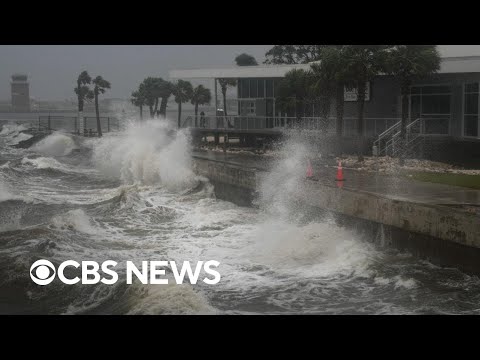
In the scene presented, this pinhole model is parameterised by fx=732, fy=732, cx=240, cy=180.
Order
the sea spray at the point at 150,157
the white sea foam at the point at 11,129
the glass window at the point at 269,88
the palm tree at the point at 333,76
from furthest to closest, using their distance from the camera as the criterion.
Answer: the white sea foam at the point at 11,129, the glass window at the point at 269,88, the sea spray at the point at 150,157, the palm tree at the point at 333,76

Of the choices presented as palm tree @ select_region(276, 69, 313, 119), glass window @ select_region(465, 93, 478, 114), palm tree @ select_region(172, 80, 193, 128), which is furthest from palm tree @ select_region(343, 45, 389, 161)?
palm tree @ select_region(172, 80, 193, 128)

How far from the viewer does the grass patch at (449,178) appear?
1677cm

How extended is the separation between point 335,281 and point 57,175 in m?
24.5

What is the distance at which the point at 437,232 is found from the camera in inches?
507

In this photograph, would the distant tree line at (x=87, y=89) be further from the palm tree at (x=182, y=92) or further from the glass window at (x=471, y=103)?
the glass window at (x=471, y=103)

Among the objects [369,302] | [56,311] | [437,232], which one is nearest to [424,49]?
[437,232]

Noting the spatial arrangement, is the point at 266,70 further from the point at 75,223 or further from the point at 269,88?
the point at 75,223

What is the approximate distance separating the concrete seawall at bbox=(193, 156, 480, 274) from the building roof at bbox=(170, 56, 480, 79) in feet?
28.8

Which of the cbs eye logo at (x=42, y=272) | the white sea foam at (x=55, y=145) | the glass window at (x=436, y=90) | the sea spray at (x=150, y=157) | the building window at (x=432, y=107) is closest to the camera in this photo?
the cbs eye logo at (x=42, y=272)

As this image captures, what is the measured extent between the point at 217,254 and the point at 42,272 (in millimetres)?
3472

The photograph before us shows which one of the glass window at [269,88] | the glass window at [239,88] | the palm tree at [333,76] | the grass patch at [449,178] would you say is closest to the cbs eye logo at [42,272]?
the grass patch at [449,178]

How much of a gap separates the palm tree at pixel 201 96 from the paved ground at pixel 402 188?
29.4m

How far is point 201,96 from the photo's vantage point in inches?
2023
